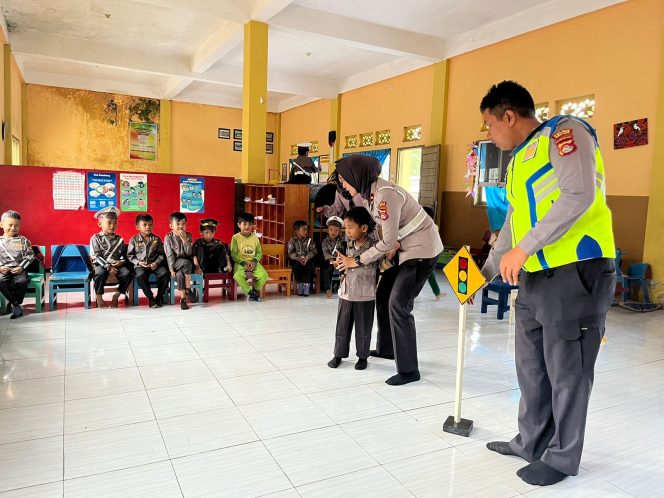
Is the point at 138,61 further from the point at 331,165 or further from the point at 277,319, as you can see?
the point at 277,319

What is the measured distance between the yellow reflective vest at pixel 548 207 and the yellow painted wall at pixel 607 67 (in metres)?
5.17

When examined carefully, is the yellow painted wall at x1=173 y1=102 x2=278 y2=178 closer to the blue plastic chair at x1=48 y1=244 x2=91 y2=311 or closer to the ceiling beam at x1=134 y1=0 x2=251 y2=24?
the ceiling beam at x1=134 y1=0 x2=251 y2=24

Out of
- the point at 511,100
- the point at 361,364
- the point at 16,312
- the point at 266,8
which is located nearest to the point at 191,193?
the point at 266,8

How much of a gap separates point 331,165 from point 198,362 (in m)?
9.07

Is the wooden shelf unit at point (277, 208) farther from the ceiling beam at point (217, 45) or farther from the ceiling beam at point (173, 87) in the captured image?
the ceiling beam at point (173, 87)

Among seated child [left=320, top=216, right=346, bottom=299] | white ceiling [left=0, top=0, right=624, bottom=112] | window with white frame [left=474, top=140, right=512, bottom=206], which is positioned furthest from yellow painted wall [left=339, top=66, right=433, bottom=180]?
seated child [left=320, top=216, right=346, bottom=299]

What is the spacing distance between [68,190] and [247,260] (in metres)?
2.99

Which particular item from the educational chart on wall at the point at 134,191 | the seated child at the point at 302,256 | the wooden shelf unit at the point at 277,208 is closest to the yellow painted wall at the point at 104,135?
the educational chart on wall at the point at 134,191

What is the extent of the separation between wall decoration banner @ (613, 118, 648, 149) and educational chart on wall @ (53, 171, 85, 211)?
7225 millimetres

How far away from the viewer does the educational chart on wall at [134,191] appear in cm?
702

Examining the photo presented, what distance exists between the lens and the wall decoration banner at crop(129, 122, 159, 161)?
45.1 ft

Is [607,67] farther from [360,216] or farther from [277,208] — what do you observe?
[360,216]

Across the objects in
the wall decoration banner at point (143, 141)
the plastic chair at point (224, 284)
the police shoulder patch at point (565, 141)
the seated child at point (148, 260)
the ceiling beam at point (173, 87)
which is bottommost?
the plastic chair at point (224, 284)

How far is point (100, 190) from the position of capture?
6.88m
